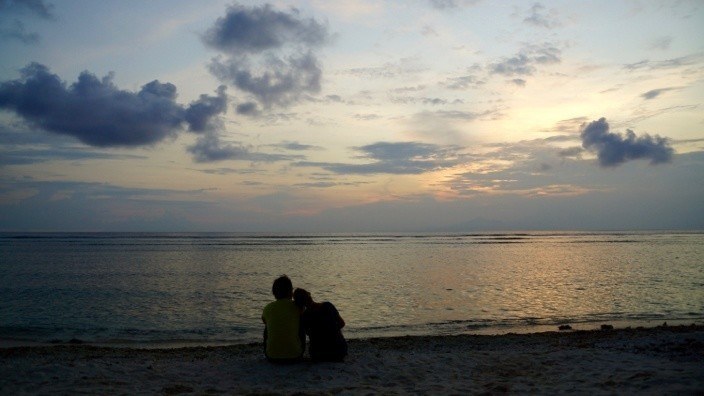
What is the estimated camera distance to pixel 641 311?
22562 millimetres

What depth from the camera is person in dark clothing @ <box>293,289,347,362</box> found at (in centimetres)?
1092

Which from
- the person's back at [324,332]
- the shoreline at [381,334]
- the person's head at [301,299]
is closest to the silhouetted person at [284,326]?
the person's head at [301,299]

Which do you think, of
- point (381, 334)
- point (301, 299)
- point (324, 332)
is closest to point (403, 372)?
point (324, 332)

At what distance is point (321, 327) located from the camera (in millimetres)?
11000

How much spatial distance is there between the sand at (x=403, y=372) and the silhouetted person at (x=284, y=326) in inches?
10.8

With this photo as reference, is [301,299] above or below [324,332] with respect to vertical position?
above

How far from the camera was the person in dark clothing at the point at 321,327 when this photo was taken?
10922 mm

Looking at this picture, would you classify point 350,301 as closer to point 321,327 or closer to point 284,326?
point 321,327

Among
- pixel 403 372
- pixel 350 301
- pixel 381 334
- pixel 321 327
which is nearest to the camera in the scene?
pixel 403 372

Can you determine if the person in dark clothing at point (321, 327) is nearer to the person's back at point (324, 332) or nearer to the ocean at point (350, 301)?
the person's back at point (324, 332)

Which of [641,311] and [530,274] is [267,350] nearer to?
[641,311]

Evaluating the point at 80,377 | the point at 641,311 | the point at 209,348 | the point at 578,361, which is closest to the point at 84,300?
the point at 209,348

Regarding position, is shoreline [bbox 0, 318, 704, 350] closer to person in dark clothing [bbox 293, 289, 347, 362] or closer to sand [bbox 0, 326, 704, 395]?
sand [bbox 0, 326, 704, 395]

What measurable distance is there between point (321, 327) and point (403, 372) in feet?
6.68
